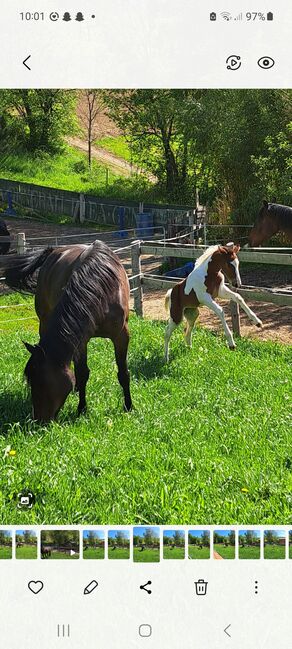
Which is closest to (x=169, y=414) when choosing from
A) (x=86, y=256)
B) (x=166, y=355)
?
(x=86, y=256)

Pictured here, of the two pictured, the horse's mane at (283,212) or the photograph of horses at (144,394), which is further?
the horse's mane at (283,212)

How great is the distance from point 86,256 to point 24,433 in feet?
5.29

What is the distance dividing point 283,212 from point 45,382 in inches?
191

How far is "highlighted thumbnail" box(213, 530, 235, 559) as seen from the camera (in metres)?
2.15

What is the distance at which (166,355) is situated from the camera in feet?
23.1

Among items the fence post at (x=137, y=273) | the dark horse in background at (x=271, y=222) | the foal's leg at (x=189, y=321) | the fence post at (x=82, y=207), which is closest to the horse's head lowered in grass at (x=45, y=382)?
the foal's leg at (x=189, y=321)

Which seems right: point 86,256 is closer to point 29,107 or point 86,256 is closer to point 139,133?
point 139,133

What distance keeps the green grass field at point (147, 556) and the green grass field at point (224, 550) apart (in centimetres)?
21

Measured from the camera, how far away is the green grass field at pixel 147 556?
2133 millimetres

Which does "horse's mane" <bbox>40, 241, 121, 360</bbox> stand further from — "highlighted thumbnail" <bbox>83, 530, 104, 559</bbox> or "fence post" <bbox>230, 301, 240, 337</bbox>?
"fence post" <bbox>230, 301, 240, 337</bbox>

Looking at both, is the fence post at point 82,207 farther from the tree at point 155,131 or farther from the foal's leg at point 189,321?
the foal's leg at point 189,321

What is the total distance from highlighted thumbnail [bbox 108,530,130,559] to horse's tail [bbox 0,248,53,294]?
185 inches

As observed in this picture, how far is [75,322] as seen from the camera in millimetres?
4711
